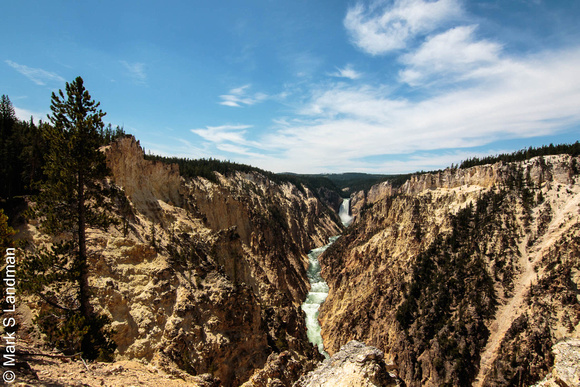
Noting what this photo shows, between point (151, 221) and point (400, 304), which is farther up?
point (151, 221)

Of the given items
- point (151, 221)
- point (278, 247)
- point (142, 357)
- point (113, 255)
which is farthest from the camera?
point (278, 247)

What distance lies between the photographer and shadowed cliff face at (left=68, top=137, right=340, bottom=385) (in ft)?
57.3

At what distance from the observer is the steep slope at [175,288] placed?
17344 millimetres

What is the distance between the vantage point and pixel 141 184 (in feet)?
102

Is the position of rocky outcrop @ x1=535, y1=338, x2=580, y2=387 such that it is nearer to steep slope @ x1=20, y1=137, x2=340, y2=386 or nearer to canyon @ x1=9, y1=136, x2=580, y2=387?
canyon @ x1=9, y1=136, x2=580, y2=387

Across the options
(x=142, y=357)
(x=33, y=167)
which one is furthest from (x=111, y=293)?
(x=33, y=167)

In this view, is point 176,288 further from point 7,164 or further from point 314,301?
point 314,301

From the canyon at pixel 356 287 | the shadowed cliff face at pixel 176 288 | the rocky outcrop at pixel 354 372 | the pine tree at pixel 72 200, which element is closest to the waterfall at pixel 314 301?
the canyon at pixel 356 287

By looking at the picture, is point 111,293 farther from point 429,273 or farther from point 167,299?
point 429,273

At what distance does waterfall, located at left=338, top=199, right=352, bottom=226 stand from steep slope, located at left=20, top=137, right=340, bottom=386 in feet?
318

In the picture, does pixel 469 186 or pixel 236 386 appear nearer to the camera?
pixel 236 386

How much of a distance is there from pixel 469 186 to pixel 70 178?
2139 inches

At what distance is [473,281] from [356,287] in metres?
17.5

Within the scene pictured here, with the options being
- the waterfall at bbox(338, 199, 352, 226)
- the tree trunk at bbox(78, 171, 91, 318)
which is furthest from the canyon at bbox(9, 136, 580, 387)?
the waterfall at bbox(338, 199, 352, 226)
